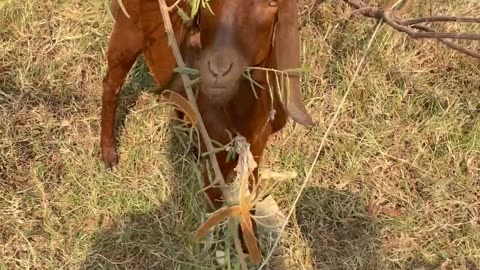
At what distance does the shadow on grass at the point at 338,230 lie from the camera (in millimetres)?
3574

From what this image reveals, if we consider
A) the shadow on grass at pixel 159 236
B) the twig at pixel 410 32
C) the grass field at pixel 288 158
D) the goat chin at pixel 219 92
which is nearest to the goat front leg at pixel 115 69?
the grass field at pixel 288 158

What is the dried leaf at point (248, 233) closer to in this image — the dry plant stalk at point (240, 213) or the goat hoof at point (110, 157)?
the dry plant stalk at point (240, 213)

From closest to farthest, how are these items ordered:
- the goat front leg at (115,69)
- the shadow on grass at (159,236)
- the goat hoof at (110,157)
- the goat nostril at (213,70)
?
the goat nostril at (213,70), the goat front leg at (115,69), the shadow on grass at (159,236), the goat hoof at (110,157)

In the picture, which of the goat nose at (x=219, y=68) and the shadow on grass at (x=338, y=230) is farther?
the shadow on grass at (x=338, y=230)

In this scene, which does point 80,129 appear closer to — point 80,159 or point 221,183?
point 80,159

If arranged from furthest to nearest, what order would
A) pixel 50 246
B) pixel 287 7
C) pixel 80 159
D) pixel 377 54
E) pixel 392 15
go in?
pixel 377 54 → pixel 80 159 → pixel 50 246 → pixel 287 7 → pixel 392 15

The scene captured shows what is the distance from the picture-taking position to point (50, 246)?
3.51m

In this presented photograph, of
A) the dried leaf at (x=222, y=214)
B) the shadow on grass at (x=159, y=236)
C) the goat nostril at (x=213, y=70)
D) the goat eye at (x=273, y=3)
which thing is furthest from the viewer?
the shadow on grass at (x=159, y=236)

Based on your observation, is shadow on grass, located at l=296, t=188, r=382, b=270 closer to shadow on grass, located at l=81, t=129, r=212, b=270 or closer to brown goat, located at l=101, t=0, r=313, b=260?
shadow on grass, located at l=81, t=129, r=212, b=270

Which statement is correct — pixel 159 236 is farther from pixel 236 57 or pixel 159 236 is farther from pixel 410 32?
pixel 410 32

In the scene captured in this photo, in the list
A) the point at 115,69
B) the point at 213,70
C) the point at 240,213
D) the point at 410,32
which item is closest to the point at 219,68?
the point at 213,70

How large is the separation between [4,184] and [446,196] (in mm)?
2384

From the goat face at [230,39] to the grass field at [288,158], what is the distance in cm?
114

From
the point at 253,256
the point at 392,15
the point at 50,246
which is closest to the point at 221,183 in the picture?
the point at 253,256
